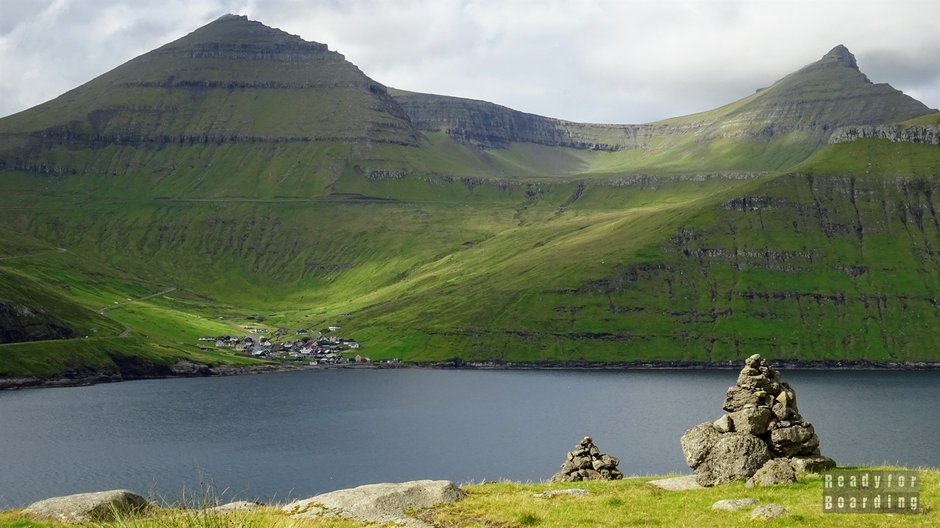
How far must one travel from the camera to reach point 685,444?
1673 inches

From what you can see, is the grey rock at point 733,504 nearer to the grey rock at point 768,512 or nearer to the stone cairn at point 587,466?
the grey rock at point 768,512

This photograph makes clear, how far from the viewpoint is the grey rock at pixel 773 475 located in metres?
38.1

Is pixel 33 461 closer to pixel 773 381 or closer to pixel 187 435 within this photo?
pixel 187 435

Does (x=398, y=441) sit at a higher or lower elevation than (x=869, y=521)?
lower

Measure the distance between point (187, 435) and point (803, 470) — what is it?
166774mm

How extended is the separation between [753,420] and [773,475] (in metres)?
3.64

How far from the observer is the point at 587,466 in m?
60.0

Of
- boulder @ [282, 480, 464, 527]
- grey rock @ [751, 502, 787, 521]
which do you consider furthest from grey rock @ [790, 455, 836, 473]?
boulder @ [282, 480, 464, 527]

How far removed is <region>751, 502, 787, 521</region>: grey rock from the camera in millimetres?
31500

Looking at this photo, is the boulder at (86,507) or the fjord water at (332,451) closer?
the boulder at (86,507)

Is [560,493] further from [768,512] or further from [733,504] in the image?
[768,512]

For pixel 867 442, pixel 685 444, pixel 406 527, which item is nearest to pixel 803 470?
pixel 685 444

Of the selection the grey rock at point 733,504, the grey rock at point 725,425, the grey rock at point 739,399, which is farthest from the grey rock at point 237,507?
the grey rock at point 739,399

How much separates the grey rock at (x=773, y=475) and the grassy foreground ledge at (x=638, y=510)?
482 millimetres
